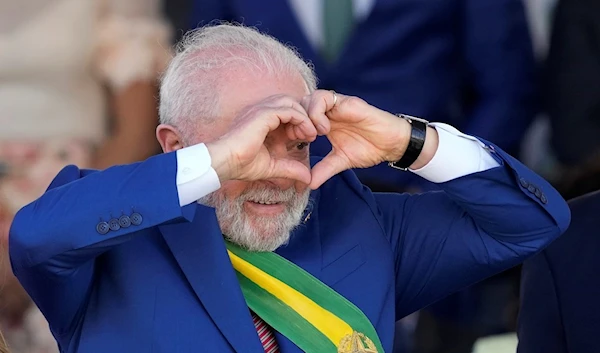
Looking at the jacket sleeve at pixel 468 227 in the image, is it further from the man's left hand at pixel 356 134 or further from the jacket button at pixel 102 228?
the jacket button at pixel 102 228

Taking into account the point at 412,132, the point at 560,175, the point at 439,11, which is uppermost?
the point at 412,132

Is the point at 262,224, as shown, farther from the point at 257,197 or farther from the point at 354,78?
the point at 354,78

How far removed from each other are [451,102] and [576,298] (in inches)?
59.6

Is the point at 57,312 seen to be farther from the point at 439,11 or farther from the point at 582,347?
the point at 439,11

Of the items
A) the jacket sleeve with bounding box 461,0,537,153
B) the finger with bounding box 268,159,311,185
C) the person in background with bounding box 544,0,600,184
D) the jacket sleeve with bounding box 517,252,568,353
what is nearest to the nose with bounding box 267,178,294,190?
the finger with bounding box 268,159,311,185

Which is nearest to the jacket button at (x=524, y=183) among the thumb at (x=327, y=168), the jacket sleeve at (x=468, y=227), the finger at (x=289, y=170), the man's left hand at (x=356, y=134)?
the jacket sleeve at (x=468, y=227)

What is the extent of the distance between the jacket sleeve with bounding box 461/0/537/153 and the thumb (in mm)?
1501

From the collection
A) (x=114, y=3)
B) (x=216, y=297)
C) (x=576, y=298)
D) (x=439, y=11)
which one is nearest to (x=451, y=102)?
(x=439, y=11)

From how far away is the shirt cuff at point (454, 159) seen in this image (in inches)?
114

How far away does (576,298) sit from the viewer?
118 inches

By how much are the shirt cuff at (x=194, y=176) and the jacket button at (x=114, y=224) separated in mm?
137

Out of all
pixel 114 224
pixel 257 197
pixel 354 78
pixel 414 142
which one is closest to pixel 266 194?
pixel 257 197

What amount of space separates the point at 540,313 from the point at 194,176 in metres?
0.98

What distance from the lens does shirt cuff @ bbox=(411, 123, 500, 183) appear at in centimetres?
289
